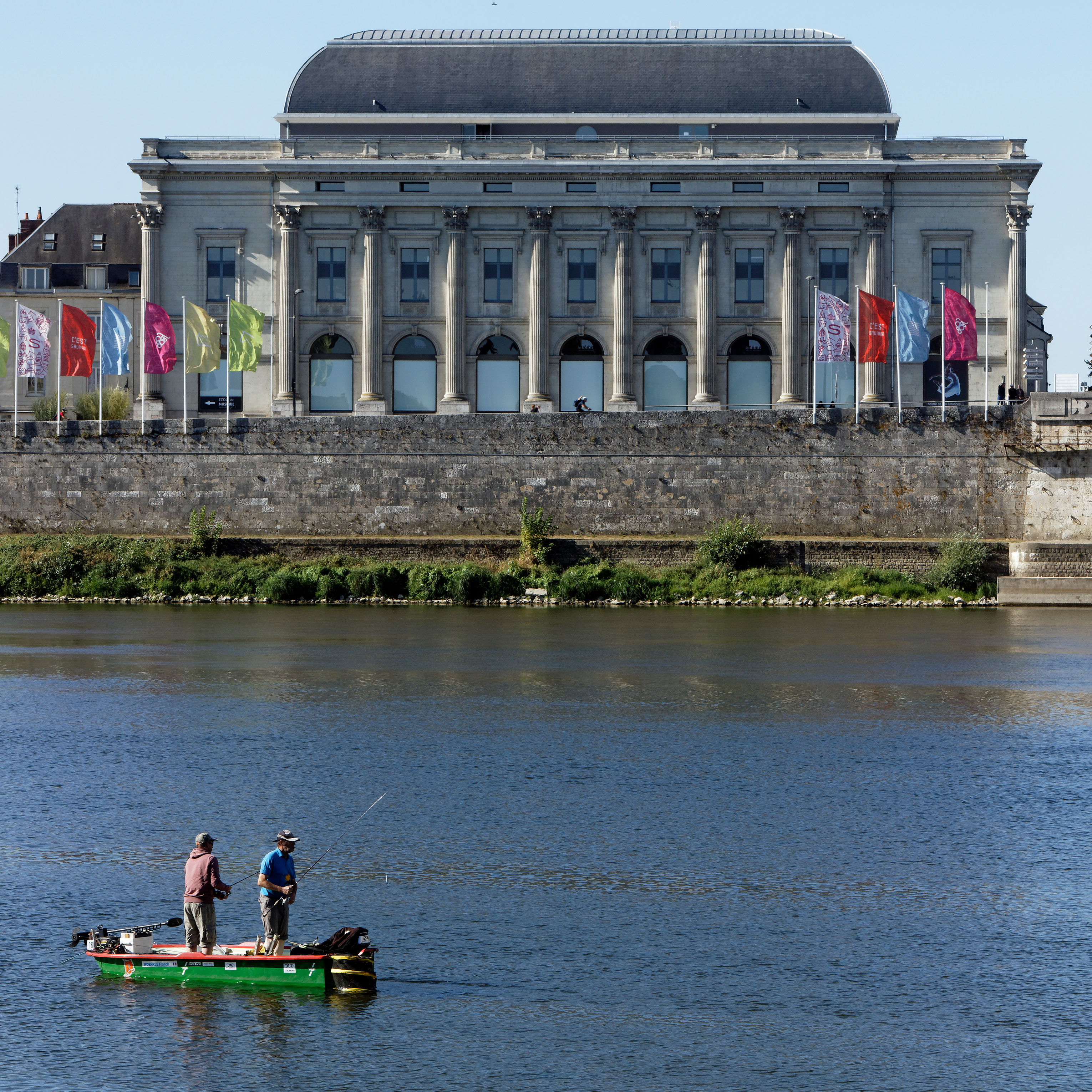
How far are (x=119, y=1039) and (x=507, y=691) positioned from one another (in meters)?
24.3

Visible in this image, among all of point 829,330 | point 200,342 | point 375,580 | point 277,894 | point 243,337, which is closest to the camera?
point 277,894

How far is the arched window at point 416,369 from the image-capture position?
92.3 metres

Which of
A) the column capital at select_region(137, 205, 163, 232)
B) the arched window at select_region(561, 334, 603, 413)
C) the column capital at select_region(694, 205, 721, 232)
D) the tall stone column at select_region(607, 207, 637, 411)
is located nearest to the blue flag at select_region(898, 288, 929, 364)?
the column capital at select_region(694, 205, 721, 232)

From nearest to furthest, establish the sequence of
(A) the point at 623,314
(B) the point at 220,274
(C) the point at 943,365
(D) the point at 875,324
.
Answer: (C) the point at 943,365, (D) the point at 875,324, (A) the point at 623,314, (B) the point at 220,274

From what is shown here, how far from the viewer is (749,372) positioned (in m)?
91.7

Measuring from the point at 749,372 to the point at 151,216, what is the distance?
109ft

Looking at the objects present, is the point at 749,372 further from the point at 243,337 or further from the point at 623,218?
the point at 243,337

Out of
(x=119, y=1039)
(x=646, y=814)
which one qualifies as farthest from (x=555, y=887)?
(x=119, y=1039)

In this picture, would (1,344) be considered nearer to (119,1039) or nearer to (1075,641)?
(1075,641)

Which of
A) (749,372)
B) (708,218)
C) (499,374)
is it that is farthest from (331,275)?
(749,372)

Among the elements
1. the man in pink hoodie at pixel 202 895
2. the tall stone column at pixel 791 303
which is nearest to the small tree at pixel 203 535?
the tall stone column at pixel 791 303

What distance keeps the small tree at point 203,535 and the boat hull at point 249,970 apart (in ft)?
167

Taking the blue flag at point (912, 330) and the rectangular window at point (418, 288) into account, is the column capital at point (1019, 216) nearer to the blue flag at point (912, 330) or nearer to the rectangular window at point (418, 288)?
the blue flag at point (912, 330)

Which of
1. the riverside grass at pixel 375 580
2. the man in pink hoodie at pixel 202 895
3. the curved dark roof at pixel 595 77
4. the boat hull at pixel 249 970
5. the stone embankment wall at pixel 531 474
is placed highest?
the curved dark roof at pixel 595 77
